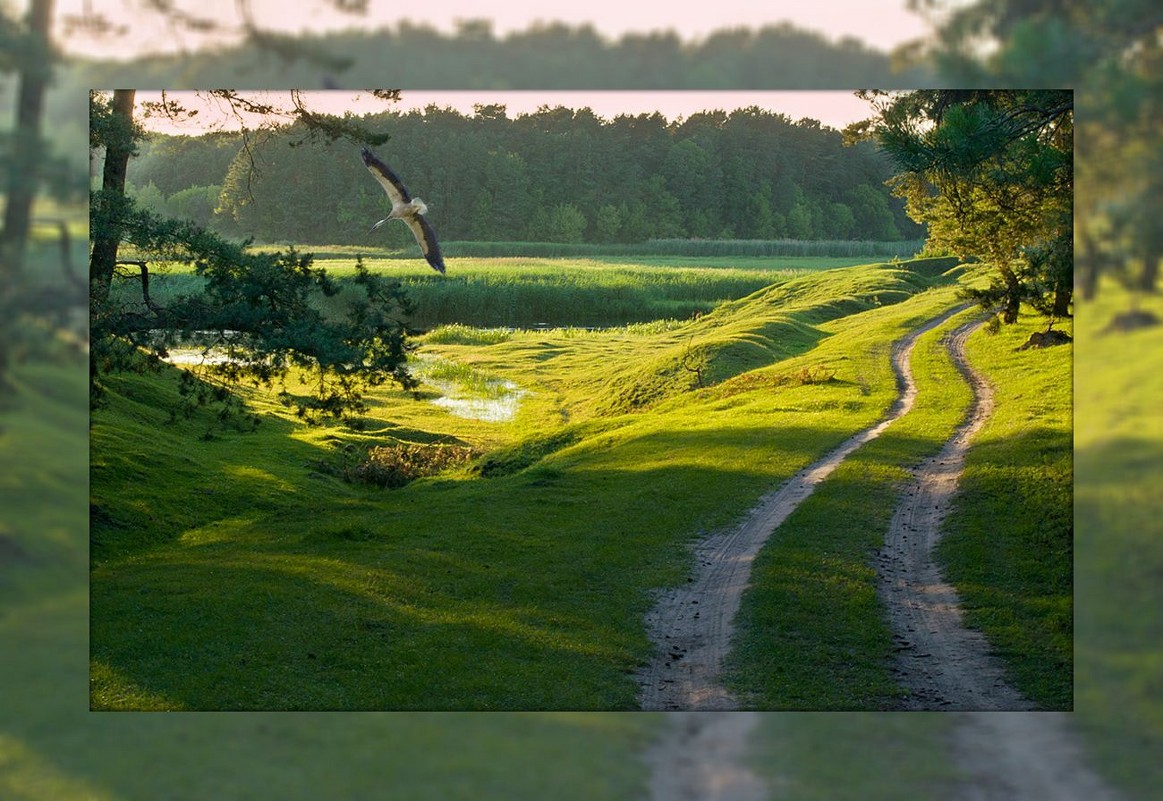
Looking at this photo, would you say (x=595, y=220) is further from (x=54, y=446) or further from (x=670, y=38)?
(x=54, y=446)

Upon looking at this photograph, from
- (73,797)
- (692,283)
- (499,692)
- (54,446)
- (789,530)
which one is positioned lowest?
(73,797)

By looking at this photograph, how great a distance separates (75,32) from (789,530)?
5596 mm

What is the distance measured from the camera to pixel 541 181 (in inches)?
328

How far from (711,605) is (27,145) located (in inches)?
200

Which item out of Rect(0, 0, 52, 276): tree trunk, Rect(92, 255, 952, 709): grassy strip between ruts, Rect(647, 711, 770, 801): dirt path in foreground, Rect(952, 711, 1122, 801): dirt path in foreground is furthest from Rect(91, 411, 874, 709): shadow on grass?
Rect(0, 0, 52, 276): tree trunk

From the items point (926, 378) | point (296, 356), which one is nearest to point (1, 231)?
point (296, 356)

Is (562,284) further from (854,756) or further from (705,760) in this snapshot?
(854,756)

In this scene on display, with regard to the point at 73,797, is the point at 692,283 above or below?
above

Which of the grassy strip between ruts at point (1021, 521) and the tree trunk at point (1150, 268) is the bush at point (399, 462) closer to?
the grassy strip between ruts at point (1021, 521)

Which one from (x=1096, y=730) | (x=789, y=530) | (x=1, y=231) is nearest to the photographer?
(x=1, y=231)

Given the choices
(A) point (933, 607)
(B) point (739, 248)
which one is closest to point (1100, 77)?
(B) point (739, 248)

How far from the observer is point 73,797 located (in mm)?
6203

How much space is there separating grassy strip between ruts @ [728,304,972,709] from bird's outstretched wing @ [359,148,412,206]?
12.1 feet

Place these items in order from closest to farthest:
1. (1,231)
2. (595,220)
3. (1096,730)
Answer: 1. (1,231)
2. (1096,730)
3. (595,220)
